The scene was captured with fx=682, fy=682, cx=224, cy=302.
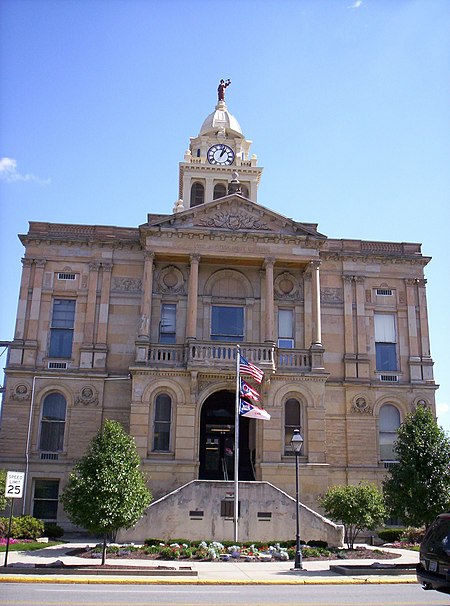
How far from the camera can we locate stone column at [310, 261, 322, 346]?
120 ft

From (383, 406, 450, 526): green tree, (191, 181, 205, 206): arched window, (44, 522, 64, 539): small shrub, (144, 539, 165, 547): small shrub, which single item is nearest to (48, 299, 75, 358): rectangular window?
(44, 522, 64, 539): small shrub

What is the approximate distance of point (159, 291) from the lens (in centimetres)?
3844

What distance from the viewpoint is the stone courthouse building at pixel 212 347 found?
1362 inches

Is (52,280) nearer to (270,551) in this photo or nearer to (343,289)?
(343,289)

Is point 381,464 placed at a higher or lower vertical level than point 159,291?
lower

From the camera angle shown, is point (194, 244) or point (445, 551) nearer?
point (445, 551)

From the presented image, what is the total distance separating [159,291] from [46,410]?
8956 mm

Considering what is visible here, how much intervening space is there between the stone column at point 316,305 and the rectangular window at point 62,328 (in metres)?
13.5

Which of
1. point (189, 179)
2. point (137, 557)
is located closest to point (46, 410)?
point (137, 557)

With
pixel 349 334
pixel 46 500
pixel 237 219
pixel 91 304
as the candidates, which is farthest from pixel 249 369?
pixel 46 500

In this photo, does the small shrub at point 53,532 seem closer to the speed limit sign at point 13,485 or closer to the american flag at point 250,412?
→ the american flag at point 250,412

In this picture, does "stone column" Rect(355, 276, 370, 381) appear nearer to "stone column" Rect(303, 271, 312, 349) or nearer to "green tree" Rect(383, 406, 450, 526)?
"stone column" Rect(303, 271, 312, 349)

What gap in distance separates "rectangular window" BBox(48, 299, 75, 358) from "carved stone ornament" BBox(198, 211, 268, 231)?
8.98m

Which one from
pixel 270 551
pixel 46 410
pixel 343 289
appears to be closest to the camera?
pixel 270 551
